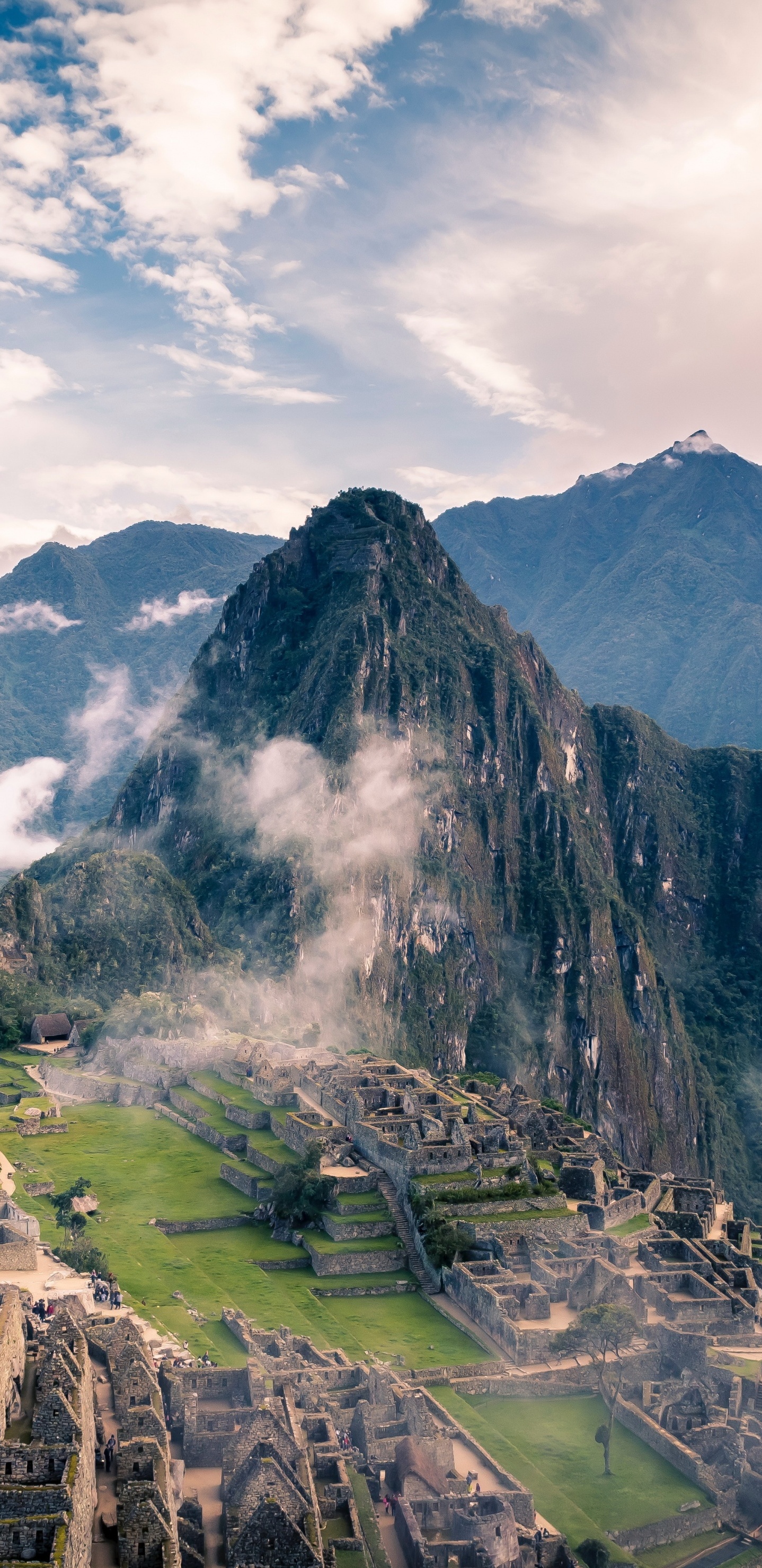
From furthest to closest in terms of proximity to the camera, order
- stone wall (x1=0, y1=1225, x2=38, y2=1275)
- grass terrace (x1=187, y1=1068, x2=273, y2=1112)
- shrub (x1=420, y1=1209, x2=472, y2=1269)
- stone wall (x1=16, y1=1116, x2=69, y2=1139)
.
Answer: grass terrace (x1=187, y1=1068, x2=273, y2=1112) < stone wall (x1=16, y1=1116, x2=69, y2=1139) < shrub (x1=420, y1=1209, x2=472, y2=1269) < stone wall (x1=0, y1=1225, x2=38, y2=1275)

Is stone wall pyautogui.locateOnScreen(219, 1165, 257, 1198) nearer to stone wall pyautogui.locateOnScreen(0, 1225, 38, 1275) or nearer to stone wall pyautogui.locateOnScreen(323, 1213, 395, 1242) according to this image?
stone wall pyautogui.locateOnScreen(323, 1213, 395, 1242)

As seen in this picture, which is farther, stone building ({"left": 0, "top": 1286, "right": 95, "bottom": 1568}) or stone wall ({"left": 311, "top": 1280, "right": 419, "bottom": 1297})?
stone wall ({"left": 311, "top": 1280, "right": 419, "bottom": 1297})

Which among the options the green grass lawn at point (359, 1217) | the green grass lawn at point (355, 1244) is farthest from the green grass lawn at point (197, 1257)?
the green grass lawn at point (359, 1217)

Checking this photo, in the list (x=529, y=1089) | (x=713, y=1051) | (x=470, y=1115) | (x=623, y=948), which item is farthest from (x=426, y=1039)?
(x=470, y=1115)

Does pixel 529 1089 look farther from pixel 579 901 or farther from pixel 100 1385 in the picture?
pixel 100 1385

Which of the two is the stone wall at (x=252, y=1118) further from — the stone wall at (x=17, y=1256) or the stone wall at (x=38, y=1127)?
the stone wall at (x=17, y=1256)

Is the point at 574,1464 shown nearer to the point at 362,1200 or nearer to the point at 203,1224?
the point at 362,1200

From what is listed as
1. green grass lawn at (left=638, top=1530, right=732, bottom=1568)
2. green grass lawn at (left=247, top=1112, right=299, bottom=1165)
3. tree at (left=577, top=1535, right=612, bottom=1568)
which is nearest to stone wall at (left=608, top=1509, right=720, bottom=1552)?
green grass lawn at (left=638, top=1530, right=732, bottom=1568)
